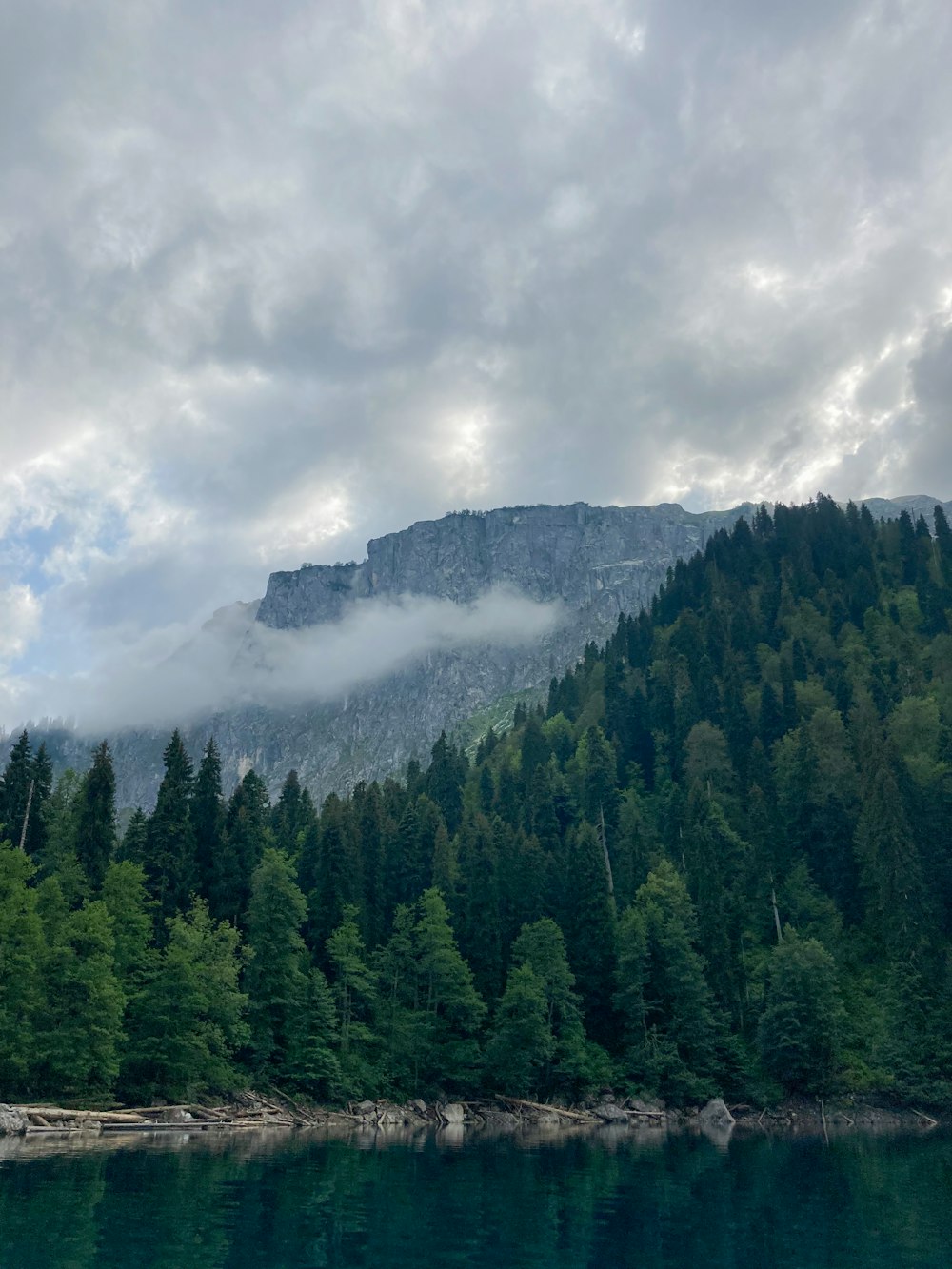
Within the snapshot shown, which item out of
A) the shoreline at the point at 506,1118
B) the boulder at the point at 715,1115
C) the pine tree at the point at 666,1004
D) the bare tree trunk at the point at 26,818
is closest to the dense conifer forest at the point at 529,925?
the pine tree at the point at 666,1004

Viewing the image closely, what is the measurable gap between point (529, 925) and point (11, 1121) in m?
51.9

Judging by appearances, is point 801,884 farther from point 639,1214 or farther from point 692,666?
point 639,1214

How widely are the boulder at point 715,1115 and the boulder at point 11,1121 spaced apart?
2064 inches

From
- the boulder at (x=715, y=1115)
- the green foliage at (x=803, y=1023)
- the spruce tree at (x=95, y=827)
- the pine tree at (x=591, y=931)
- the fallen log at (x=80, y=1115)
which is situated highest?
the spruce tree at (x=95, y=827)

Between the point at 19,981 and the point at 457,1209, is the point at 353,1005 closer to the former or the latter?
the point at 19,981

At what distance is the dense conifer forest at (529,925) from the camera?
65250mm

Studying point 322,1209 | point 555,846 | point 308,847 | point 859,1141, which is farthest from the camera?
point 555,846

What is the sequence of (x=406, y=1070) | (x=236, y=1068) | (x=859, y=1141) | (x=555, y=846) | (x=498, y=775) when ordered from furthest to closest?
(x=498, y=775)
(x=555, y=846)
(x=406, y=1070)
(x=236, y=1068)
(x=859, y=1141)

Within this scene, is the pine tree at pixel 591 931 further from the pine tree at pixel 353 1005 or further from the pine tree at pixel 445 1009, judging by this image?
the pine tree at pixel 353 1005

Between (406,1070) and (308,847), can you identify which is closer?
(406,1070)

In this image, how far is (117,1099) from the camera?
60688mm

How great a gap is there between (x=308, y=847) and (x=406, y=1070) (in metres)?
28.5

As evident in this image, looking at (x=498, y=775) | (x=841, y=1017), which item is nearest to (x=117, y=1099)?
(x=841, y=1017)

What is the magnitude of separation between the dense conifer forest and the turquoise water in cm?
1830
